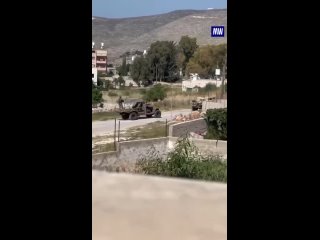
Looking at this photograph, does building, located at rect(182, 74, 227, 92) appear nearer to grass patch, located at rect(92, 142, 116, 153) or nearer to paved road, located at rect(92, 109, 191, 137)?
paved road, located at rect(92, 109, 191, 137)

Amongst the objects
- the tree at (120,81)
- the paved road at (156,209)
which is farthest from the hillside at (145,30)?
the paved road at (156,209)

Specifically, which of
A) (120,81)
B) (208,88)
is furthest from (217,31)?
(120,81)

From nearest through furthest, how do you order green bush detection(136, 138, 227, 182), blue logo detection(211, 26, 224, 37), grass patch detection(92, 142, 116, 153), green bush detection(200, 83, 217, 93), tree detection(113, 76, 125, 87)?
blue logo detection(211, 26, 224, 37), green bush detection(136, 138, 227, 182), green bush detection(200, 83, 217, 93), grass patch detection(92, 142, 116, 153), tree detection(113, 76, 125, 87)

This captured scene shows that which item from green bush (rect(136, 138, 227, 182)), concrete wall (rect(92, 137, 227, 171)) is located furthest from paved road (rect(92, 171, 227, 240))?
concrete wall (rect(92, 137, 227, 171))

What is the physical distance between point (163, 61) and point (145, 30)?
1.68 ft

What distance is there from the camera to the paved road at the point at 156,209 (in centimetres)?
304

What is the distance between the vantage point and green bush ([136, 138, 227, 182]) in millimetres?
4812

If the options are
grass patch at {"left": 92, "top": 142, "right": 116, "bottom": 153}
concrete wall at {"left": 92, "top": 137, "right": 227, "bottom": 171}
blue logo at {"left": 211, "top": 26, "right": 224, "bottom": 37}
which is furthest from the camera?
grass patch at {"left": 92, "top": 142, "right": 116, "bottom": 153}

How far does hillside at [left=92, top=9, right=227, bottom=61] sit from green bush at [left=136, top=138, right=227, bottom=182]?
119 centimetres
